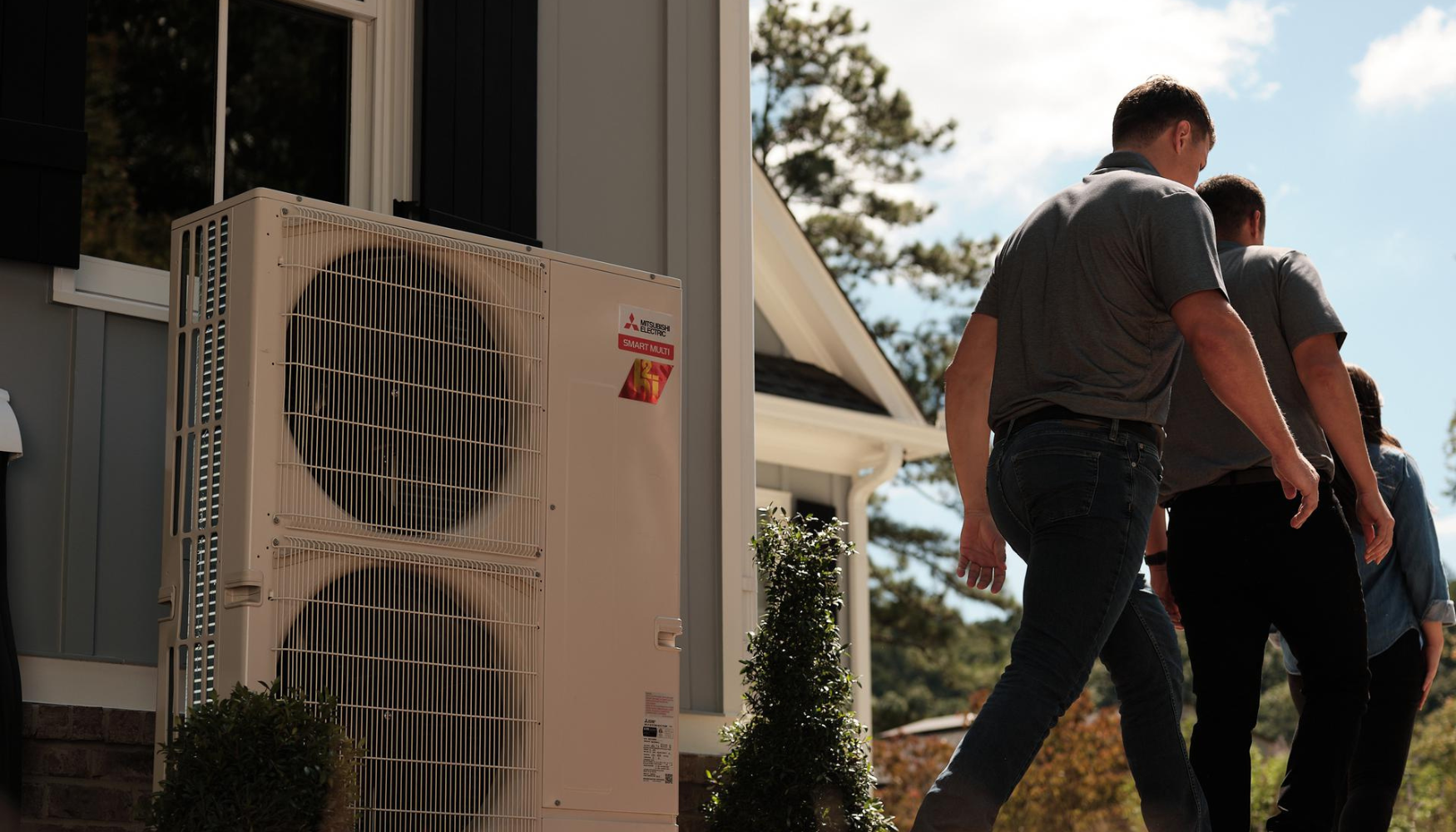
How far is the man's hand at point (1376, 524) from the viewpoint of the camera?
3.87 m

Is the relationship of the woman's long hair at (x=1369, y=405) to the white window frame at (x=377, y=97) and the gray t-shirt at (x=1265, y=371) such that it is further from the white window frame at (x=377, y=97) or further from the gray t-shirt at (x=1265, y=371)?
the white window frame at (x=377, y=97)

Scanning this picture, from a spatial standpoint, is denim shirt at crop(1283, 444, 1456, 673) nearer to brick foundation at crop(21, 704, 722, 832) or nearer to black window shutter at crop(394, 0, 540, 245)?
black window shutter at crop(394, 0, 540, 245)

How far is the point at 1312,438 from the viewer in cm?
403

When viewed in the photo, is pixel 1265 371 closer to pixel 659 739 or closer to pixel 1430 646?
pixel 1430 646

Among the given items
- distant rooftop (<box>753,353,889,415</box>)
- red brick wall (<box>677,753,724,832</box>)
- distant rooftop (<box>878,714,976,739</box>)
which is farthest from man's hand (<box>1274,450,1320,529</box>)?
distant rooftop (<box>878,714,976,739</box>)

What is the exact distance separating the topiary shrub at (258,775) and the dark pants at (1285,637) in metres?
1.76

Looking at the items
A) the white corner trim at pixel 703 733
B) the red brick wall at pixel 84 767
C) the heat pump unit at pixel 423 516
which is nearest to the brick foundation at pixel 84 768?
the red brick wall at pixel 84 767

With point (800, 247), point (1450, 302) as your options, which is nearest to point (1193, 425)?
point (800, 247)

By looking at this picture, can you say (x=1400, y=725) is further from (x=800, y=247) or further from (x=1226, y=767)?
(x=800, y=247)

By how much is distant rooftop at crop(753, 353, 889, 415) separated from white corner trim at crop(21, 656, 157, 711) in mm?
5659

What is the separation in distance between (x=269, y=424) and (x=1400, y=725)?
284 cm

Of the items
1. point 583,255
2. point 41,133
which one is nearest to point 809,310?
point 583,255

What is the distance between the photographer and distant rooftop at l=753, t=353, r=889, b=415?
998 centimetres

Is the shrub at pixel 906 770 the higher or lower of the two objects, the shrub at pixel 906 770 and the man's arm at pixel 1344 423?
the lower
